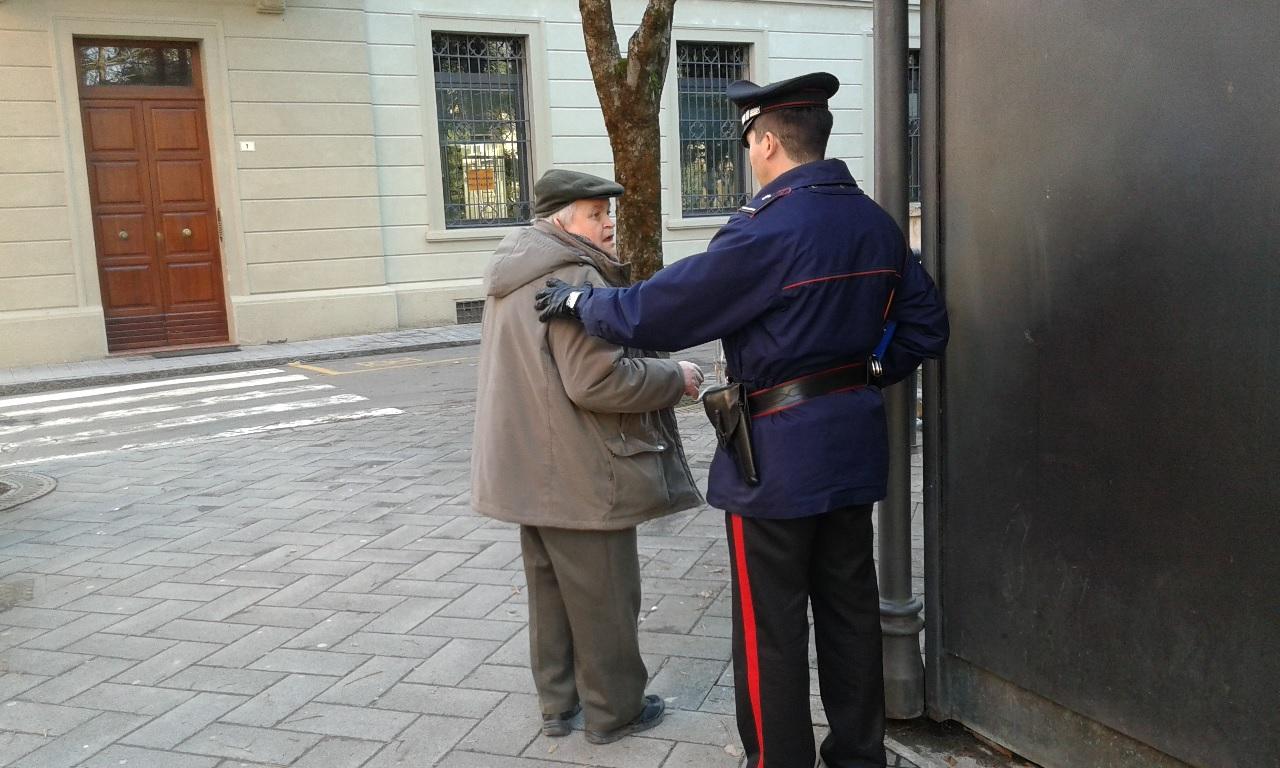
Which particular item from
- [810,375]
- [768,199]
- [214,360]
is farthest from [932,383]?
[214,360]

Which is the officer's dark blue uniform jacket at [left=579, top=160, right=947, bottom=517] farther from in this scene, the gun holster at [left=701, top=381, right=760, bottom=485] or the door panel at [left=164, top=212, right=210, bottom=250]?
the door panel at [left=164, top=212, right=210, bottom=250]

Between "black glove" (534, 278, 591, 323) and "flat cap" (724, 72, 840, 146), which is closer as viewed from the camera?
"flat cap" (724, 72, 840, 146)

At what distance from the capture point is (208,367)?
12336 millimetres

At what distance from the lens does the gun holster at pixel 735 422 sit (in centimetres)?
268

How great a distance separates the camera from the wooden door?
1314 centimetres

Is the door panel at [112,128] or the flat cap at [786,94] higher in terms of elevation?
the door panel at [112,128]

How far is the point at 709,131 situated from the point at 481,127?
3.80 meters

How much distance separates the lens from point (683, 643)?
13.3 feet

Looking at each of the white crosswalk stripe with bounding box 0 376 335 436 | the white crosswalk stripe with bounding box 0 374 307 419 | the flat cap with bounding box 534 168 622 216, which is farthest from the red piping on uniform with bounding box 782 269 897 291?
the white crosswalk stripe with bounding box 0 374 307 419

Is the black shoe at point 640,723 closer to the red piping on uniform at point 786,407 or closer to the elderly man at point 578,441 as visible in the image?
the elderly man at point 578,441

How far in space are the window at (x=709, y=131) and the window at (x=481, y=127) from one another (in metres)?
2.68

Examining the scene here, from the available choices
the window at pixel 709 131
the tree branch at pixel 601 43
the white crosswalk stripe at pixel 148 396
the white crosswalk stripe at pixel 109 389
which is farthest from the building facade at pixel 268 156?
the tree branch at pixel 601 43

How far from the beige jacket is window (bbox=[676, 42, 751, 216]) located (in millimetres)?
14401

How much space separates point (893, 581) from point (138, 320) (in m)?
12.4
